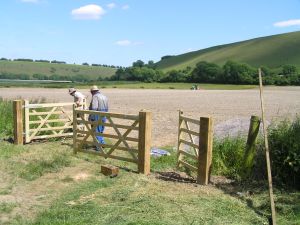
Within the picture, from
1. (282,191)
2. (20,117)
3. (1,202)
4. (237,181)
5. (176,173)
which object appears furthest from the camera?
(20,117)

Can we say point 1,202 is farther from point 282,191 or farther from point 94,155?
point 282,191

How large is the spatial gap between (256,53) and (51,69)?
224 ft

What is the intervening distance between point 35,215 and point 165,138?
9.41m

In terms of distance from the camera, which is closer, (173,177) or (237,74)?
(173,177)

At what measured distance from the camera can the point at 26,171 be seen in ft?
32.0

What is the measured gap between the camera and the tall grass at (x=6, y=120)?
51.4ft

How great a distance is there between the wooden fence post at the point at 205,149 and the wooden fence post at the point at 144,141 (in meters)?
1.36

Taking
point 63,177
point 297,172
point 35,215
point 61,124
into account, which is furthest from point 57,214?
point 61,124

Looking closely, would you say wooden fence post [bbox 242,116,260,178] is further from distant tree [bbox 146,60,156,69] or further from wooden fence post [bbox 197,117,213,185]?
distant tree [bbox 146,60,156,69]

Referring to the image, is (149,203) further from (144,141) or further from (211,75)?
(211,75)

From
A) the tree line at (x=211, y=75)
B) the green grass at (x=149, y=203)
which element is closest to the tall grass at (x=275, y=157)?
the green grass at (x=149, y=203)

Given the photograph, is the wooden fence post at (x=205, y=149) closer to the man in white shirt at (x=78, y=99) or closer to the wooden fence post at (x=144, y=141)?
the wooden fence post at (x=144, y=141)

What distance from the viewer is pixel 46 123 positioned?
14812mm

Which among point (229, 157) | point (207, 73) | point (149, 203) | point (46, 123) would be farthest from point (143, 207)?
point (207, 73)
